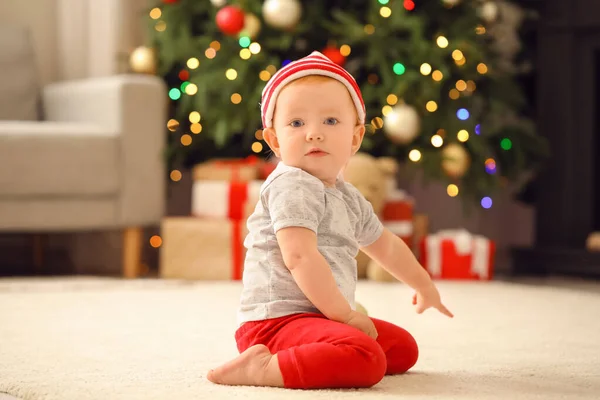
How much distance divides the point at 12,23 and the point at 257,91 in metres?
1.21

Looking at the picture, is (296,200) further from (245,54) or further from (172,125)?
(172,125)

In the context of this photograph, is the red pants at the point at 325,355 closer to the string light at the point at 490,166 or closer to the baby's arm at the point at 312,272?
the baby's arm at the point at 312,272

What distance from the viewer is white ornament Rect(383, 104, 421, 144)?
9.77 feet

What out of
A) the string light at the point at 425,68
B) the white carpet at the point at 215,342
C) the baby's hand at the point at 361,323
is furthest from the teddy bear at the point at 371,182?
the baby's hand at the point at 361,323

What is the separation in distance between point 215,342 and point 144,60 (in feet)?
6.09

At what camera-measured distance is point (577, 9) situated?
3213mm

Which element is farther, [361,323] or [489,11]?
[489,11]

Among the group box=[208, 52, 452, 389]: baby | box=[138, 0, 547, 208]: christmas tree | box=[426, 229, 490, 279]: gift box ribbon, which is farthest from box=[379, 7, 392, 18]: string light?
box=[208, 52, 452, 389]: baby

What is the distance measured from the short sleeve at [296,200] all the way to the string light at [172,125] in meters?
2.06

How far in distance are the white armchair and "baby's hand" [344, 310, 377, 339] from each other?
1.75 m

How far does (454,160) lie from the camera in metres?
3.01

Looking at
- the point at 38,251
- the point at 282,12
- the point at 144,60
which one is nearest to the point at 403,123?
the point at 282,12

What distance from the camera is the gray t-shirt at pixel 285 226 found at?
122cm

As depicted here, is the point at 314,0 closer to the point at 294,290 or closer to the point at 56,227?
the point at 56,227
